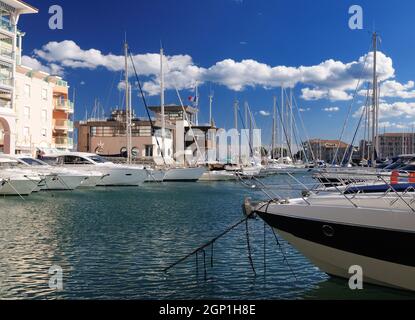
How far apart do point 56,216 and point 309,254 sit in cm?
1759

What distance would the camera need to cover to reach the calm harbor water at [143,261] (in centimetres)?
1179

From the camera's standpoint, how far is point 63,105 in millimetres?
69375

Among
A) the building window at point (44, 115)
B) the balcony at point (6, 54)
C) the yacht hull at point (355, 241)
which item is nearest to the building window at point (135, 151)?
the building window at point (44, 115)

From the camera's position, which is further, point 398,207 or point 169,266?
point 169,266

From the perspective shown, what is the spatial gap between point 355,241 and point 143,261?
6858mm

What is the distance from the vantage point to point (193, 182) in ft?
208

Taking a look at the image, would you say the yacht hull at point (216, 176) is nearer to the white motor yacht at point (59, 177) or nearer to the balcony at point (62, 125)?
the balcony at point (62, 125)

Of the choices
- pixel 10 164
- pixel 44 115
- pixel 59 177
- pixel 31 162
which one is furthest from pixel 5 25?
pixel 10 164

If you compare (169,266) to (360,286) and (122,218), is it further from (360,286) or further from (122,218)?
(122,218)

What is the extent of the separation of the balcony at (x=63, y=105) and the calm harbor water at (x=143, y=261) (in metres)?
43.3

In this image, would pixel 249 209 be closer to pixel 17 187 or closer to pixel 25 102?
pixel 17 187

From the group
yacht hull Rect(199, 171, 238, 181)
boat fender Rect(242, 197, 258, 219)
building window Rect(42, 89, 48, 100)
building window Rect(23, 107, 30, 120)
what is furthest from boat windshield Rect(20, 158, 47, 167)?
boat fender Rect(242, 197, 258, 219)

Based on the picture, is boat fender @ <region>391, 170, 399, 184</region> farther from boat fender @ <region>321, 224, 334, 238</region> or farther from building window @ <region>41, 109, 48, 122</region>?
building window @ <region>41, 109, 48, 122</region>
